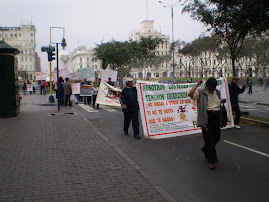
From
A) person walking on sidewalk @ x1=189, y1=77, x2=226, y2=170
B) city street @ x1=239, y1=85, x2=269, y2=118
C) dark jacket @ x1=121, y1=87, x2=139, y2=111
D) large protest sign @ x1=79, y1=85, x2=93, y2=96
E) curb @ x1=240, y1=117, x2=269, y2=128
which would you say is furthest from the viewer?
large protest sign @ x1=79, y1=85, x2=93, y2=96

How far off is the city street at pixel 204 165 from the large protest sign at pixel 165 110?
0.25 metres

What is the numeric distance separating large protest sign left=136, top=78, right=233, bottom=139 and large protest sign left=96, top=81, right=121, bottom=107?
8.79 meters

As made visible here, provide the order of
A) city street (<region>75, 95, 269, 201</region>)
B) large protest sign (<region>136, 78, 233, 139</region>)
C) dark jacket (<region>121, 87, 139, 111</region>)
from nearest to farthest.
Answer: city street (<region>75, 95, 269, 201</region>)
large protest sign (<region>136, 78, 233, 139</region>)
dark jacket (<region>121, 87, 139, 111</region>)

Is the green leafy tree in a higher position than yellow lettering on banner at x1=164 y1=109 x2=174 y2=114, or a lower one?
higher

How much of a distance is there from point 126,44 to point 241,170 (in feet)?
154

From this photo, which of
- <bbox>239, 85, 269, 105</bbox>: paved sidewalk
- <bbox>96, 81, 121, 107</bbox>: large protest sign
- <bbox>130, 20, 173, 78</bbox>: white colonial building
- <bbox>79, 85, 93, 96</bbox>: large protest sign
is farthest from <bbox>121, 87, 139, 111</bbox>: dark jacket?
<bbox>130, 20, 173, 78</bbox>: white colonial building

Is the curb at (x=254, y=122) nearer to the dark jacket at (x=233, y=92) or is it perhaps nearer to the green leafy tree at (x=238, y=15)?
the dark jacket at (x=233, y=92)

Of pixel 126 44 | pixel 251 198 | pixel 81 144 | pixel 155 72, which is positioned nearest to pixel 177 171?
pixel 251 198

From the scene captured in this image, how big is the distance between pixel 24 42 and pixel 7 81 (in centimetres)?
14841

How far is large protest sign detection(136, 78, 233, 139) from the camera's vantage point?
29.6 feet

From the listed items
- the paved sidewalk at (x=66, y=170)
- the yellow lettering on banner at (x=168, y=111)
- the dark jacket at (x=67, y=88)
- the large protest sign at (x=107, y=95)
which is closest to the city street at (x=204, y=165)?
the paved sidewalk at (x=66, y=170)

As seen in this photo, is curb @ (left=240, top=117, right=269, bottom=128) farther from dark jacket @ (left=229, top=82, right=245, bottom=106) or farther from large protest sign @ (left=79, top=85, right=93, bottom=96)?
large protest sign @ (left=79, top=85, right=93, bottom=96)

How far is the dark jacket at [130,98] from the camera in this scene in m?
9.33

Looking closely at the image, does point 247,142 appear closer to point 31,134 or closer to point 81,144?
point 81,144
